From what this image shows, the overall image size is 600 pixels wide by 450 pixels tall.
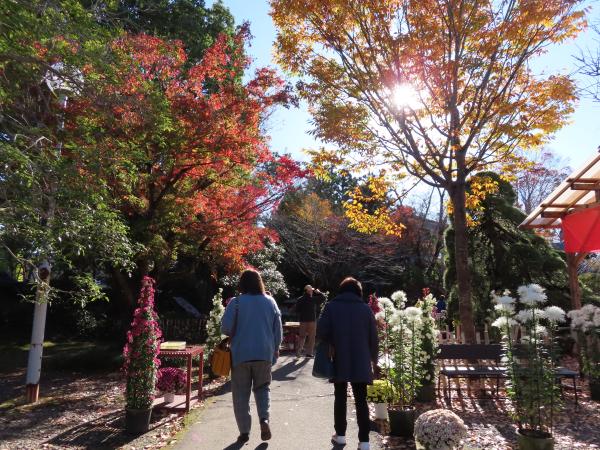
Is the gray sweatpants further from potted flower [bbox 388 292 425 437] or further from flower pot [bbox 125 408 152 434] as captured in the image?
potted flower [bbox 388 292 425 437]

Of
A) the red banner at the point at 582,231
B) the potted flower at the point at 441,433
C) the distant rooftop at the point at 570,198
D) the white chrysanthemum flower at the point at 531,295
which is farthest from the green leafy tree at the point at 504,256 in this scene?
the potted flower at the point at 441,433

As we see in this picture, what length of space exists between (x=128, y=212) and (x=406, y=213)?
1558 centimetres

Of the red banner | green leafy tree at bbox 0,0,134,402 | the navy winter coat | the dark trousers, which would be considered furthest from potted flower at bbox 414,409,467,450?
the red banner

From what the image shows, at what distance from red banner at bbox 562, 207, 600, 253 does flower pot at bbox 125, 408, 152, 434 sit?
810cm

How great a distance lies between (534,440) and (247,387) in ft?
9.03

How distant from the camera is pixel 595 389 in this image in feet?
24.6

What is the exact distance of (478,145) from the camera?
9242 millimetres

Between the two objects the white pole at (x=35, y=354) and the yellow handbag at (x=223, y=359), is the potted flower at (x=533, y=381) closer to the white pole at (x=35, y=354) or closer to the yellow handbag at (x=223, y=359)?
the yellow handbag at (x=223, y=359)

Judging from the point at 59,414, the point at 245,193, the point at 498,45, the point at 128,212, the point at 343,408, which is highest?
the point at 498,45

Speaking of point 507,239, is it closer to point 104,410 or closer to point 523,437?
point 523,437

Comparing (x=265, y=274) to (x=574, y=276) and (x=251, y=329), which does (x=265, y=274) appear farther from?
(x=251, y=329)

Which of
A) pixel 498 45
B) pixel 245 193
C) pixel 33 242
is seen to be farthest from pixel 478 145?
pixel 33 242

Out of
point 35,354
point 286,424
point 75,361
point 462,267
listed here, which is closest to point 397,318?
point 286,424

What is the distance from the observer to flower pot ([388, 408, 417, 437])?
5305mm
